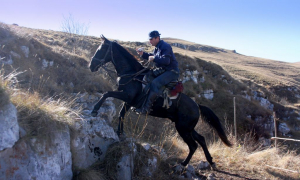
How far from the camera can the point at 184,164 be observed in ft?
21.5

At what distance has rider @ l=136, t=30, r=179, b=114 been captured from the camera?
616 centimetres

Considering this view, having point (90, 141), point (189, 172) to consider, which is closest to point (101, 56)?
point (90, 141)

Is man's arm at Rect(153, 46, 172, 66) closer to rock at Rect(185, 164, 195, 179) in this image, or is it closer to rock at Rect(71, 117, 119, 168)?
rock at Rect(71, 117, 119, 168)

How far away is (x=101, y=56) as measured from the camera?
6570mm

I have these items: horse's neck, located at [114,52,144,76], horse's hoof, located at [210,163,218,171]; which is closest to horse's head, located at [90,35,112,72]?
horse's neck, located at [114,52,144,76]

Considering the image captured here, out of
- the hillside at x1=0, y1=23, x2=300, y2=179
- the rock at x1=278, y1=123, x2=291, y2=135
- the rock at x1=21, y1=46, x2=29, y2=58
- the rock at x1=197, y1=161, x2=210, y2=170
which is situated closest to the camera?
the rock at x1=197, y1=161, x2=210, y2=170

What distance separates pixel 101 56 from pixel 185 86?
63.5 feet

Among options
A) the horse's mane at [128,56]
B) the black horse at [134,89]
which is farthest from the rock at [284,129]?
the horse's mane at [128,56]

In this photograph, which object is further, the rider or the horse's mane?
the horse's mane

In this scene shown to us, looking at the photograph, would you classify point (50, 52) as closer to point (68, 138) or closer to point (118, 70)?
point (118, 70)

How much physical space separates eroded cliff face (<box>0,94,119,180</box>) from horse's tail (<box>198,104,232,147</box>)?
366cm

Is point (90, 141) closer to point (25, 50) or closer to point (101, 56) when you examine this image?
point (101, 56)

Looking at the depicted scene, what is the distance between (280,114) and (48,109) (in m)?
28.4

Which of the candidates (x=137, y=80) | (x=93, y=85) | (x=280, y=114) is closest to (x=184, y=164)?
(x=137, y=80)
